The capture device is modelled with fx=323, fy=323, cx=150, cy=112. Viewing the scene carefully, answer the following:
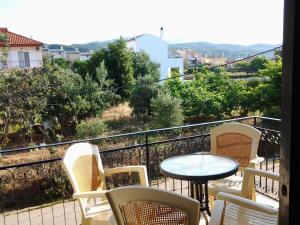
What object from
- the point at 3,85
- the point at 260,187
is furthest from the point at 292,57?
the point at 3,85

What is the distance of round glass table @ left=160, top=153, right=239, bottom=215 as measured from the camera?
2.35m

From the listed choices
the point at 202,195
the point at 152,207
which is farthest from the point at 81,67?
the point at 152,207

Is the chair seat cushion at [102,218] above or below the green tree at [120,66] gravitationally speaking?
below

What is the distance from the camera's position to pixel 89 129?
10.8 metres

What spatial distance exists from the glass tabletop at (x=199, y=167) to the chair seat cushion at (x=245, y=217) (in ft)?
1.14

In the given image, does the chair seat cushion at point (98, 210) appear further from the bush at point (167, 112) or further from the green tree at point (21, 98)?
the bush at point (167, 112)

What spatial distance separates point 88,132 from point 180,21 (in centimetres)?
1182

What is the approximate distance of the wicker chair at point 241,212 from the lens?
5.92ft

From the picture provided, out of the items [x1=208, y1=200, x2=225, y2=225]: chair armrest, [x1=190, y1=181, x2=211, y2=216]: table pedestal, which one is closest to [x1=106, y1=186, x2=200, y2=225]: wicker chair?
[x1=208, y1=200, x2=225, y2=225]: chair armrest

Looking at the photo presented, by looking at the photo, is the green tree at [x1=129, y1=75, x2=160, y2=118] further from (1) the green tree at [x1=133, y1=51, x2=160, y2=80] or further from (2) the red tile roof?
(2) the red tile roof

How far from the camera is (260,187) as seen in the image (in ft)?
13.6

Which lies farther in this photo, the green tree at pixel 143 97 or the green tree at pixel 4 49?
the green tree at pixel 143 97

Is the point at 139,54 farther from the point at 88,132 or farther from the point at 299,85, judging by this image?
the point at 299,85

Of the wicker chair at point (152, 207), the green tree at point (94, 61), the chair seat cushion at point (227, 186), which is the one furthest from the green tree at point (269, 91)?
the wicker chair at point (152, 207)
